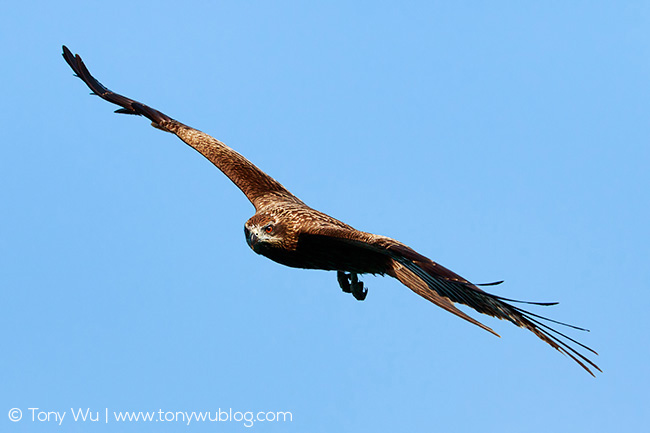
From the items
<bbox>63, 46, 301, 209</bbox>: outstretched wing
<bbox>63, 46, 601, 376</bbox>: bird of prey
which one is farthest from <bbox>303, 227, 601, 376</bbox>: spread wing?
<bbox>63, 46, 301, 209</bbox>: outstretched wing

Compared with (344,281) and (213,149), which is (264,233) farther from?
(213,149)

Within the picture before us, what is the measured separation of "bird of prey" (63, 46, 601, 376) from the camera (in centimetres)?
1020

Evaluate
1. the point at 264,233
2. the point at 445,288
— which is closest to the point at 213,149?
the point at 264,233

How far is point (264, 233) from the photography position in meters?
12.4

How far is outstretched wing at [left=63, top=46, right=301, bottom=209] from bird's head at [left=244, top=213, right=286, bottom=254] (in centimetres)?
155

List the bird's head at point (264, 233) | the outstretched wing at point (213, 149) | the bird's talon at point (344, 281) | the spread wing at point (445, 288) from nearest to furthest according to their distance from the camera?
1. the spread wing at point (445, 288)
2. the bird's head at point (264, 233)
3. the bird's talon at point (344, 281)
4. the outstretched wing at point (213, 149)

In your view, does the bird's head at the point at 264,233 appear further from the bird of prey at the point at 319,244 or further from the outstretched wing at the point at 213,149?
the outstretched wing at the point at 213,149

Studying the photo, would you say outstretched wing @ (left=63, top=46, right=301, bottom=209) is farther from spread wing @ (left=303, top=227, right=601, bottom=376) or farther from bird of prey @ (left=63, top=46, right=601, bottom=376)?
spread wing @ (left=303, top=227, right=601, bottom=376)

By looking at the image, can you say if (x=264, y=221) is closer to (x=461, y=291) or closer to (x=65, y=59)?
(x=461, y=291)

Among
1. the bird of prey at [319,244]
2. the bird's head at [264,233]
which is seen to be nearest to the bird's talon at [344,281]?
the bird of prey at [319,244]

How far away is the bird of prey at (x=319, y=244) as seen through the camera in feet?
33.4

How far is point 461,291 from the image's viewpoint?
10258 mm

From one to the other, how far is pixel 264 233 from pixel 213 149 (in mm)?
3706

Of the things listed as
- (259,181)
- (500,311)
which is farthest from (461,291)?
(259,181)
